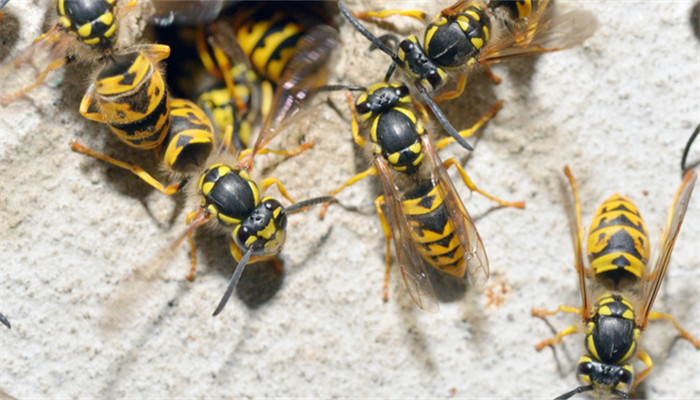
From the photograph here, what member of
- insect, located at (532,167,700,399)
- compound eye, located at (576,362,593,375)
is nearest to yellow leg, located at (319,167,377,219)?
insect, located at (532,167,700,399)

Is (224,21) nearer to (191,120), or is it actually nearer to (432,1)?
(191,120)

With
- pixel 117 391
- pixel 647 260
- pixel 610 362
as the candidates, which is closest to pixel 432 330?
pixel 610 362

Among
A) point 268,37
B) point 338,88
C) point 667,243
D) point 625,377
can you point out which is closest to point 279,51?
point 268,37

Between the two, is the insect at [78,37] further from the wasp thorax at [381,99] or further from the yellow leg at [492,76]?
the yellow leg at [492,76]

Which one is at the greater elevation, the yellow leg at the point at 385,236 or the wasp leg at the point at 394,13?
the wasp leg at the point at 394,13

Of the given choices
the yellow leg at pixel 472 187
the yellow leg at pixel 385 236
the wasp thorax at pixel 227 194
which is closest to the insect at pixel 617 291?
the yellow leg at pixel 472 187

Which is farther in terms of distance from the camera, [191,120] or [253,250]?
[191,120]

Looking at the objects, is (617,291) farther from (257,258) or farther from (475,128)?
(257,258)
